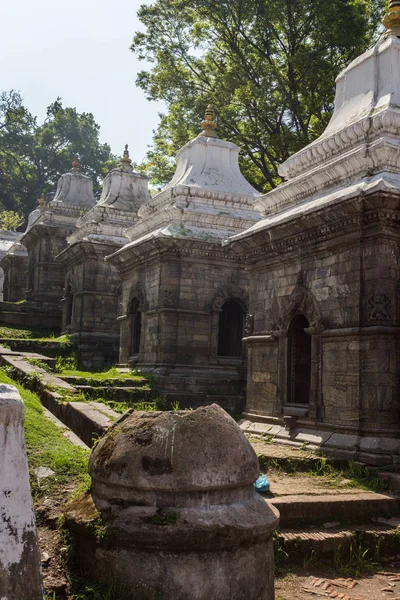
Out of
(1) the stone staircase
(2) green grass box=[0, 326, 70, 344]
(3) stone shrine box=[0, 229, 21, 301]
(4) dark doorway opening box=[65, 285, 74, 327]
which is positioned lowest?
(1) the stone staircase

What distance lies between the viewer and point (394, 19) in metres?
9.64

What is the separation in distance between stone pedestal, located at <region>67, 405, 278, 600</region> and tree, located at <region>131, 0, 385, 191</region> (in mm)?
17929

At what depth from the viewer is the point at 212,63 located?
23.0m

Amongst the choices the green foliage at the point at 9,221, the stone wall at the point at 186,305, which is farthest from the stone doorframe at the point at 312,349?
the green foliage at the point at 9,221

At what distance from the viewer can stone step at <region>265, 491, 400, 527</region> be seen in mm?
5816

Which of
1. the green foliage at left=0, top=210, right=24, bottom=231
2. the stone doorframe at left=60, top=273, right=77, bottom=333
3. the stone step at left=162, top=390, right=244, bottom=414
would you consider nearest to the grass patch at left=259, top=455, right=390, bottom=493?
the stone step at left=162, top=390, right=244, bottom=414

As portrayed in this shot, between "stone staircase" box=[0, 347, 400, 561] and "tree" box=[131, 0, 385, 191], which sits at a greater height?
"tree" box=[131, 0, 385, 191]

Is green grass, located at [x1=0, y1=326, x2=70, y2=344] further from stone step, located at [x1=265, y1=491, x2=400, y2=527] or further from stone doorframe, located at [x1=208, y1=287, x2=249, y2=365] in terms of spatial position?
stone step, located at [x1=265, y1=491, x2=400, y2=527]

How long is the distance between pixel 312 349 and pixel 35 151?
1686 inches

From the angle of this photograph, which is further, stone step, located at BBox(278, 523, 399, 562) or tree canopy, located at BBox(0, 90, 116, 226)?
tree canopy, located at BBox(0, 90, 116, 226)

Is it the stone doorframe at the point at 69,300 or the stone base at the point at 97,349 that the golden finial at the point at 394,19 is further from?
the stone doorframe at the point at 69,300

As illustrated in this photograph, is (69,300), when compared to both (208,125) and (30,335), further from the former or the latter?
(208,125)

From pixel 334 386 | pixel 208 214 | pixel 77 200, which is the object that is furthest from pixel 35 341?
pixel 334 386

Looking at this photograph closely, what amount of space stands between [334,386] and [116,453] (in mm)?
5262
